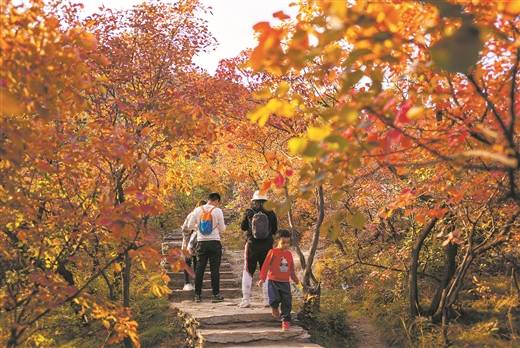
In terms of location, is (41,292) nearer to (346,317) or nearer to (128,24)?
(128,24)

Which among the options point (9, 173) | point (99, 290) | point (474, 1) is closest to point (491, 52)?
point (474, 1)

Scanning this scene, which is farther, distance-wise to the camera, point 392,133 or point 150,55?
point 150,55

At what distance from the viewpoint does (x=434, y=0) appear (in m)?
2.51

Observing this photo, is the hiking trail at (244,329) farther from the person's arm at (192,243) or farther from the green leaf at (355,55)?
the green leaf at (355,55)

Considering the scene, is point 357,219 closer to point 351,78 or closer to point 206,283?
point 351,78

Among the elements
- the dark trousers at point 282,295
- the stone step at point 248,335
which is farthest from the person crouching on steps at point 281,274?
the stone step at point 248,335

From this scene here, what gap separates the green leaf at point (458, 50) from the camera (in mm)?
2121

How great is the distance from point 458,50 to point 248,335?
6.23 meters

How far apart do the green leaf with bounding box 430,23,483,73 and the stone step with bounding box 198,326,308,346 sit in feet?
20.1

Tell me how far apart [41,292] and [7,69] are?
1.99 metres

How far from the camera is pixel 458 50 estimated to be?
6.95ft

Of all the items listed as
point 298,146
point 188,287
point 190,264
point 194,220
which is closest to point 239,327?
point 194,220

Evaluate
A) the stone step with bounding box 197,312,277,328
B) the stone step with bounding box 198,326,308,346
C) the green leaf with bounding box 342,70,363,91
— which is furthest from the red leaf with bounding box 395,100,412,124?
the stone step with bounding box 197,312,277,328

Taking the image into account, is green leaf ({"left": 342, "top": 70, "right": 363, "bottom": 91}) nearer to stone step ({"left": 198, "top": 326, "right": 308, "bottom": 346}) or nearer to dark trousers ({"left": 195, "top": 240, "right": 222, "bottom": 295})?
stone step ({"left": 198, "top": 326, "right": 308, "bottom": 346})
